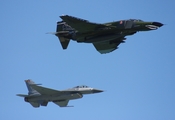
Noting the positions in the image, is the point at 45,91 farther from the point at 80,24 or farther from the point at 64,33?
the point at 80,24

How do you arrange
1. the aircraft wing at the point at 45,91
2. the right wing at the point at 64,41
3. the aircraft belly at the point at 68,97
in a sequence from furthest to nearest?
the aircraft wing at the point at 45,91 < the aircraft belly at the point at 68,97 < the right wing at the point at 64,41

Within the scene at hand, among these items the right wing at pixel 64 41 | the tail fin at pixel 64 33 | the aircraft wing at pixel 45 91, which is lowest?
the aircraft wing at pixel 45 91

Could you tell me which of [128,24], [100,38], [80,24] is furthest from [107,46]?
[80,24]

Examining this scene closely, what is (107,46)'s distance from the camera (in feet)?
150

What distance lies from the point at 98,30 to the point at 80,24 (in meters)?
2.36

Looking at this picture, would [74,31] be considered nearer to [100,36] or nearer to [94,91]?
[100,36]

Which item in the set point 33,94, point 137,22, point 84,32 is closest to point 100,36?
point 84,32

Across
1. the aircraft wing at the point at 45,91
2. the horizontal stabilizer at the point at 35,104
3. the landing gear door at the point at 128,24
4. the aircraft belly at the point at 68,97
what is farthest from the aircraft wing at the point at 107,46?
the horizontal stabilizer at the point at 35,104

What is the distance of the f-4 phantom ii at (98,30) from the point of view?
39316mm

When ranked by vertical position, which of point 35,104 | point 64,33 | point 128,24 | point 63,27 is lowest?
point 35,104

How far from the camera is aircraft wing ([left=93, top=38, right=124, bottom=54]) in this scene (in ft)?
145

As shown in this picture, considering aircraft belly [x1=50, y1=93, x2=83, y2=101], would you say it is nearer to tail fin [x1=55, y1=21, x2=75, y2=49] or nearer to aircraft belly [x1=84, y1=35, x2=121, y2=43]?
tail fin [x1=55, y1=21, x2=75, y2=49]

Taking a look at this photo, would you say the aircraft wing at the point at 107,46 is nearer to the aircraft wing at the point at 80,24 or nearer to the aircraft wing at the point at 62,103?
the aircraft wing at the point at 80,24

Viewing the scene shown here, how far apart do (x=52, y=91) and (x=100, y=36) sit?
14367 mm
